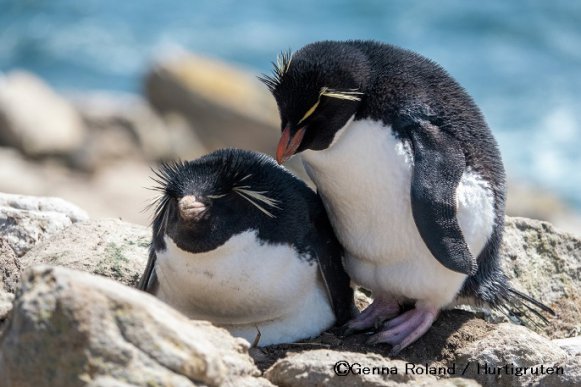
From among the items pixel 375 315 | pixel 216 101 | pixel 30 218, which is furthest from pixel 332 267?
pixel 216 101

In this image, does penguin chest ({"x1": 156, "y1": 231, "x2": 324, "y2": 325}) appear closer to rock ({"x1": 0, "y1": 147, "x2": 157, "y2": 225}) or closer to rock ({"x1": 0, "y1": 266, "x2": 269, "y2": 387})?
rock ({"x1": 0, "y1": 266, "x2": 269, "y2": 387})

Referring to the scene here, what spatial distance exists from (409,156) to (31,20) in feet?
67.3

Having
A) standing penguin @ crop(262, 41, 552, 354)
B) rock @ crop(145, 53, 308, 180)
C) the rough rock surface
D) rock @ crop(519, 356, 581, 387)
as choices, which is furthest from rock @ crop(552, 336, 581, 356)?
rock @ crop(145, 53, 308, 180)

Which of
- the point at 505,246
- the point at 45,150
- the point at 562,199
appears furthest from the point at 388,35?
the point at 505,246

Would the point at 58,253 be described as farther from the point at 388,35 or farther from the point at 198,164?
the point at 388,35

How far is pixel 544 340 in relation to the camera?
14.8 feet

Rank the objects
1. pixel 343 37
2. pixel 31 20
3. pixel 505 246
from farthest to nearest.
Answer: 1. pixel 31 20
2. pixel 343 37
3. pixel 505 246

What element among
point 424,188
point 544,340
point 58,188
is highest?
point 424,188

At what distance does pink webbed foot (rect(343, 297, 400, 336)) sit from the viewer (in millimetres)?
4793

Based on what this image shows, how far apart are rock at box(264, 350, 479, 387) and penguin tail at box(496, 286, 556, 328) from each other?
43.3 inches

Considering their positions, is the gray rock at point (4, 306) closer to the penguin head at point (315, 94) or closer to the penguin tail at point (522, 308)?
the penguin head at point (315, 94)

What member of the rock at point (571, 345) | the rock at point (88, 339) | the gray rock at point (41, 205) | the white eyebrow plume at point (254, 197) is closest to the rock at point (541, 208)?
the gray rock at point (41, 205)

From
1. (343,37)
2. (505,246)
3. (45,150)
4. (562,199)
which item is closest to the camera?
(505,246)

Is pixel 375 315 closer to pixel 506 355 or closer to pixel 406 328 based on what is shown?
pixel 406 328
